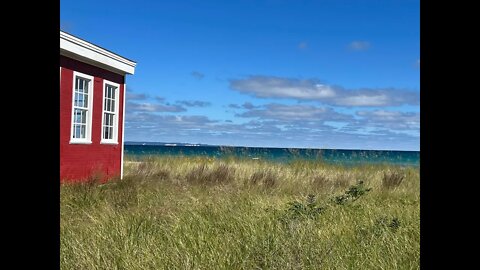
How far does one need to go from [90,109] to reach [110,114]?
4.42ft

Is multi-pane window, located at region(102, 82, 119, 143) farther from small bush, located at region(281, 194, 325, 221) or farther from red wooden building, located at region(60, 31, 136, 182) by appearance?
small bush, located at region(281, 194, 325, 221)

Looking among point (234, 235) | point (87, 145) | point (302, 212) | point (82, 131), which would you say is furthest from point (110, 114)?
point (234, 235)

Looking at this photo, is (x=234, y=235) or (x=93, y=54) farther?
(x=93, y=54)

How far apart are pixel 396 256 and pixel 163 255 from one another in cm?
199

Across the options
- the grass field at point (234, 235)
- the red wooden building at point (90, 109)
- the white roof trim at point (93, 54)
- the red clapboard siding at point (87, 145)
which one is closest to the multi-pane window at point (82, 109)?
the red wooden building at point (90, 109)

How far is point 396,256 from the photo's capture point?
379 centimetres

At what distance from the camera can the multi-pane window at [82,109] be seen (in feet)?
38.1

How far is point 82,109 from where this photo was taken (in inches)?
459

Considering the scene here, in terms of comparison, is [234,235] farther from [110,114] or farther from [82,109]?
[110,114]

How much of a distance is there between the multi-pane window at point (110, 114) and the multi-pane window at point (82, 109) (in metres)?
0.88

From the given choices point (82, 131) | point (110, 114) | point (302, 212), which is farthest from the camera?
point (110, 114)

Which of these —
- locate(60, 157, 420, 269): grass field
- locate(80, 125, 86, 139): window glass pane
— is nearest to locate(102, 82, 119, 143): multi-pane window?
locate(80, 125, 86, 139): window glass pane
